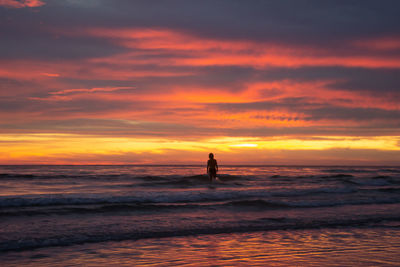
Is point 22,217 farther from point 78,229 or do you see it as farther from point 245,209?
point 245,209

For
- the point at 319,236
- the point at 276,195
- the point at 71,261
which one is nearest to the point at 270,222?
the point at 319,236

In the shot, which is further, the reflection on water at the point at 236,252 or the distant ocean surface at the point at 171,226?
the distant ocean surface at the point at 171,226

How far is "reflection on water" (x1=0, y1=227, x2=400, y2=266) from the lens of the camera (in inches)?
278

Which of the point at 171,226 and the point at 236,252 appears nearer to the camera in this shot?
the point at 236,252

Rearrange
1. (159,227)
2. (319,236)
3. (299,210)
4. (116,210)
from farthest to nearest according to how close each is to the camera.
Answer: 1. (299,210)
2. (116,210)
3. (159,227)
4. (319,236)

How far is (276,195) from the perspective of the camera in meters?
21.0

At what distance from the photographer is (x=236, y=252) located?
25.8 ft

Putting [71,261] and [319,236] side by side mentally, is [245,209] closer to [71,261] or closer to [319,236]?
[319,236]

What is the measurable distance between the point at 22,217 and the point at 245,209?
26.7 ft

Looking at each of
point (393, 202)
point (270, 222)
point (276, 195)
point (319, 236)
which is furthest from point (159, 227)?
point (393, 202)

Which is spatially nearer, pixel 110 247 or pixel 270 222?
pixel 110 247

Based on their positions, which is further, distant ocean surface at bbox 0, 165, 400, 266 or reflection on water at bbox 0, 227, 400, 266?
distant ocean surface at bbox 0, 165, 400, 266

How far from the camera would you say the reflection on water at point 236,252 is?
23.2 feet

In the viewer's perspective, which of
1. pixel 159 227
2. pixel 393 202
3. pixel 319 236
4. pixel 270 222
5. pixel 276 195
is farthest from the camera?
pixel 276 195
